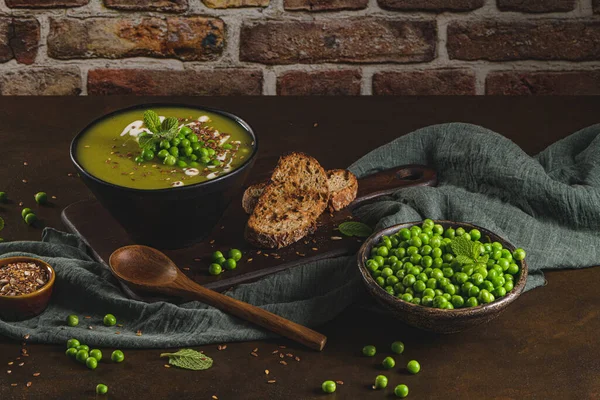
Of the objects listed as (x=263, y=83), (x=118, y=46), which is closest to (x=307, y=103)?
(x=263, y=83)

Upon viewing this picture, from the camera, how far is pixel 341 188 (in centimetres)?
193

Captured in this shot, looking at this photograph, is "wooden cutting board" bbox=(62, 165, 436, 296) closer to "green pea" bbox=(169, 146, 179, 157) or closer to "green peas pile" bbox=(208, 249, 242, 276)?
"green peas pile" bbox=(208, 249, 242, 276)

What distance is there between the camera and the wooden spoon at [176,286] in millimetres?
1544

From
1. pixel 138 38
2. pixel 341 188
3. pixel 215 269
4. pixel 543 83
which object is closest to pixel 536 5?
pixel 543 83

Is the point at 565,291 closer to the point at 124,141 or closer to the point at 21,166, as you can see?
the point at 124,141

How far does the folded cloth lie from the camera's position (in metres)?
1.59

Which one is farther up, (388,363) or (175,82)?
(175,82)

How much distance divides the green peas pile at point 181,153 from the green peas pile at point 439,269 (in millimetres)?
390

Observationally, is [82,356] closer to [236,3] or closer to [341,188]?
[341,188]

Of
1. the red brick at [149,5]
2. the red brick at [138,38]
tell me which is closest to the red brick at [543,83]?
the red brick at [138,38]

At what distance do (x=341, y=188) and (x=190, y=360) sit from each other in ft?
1.99

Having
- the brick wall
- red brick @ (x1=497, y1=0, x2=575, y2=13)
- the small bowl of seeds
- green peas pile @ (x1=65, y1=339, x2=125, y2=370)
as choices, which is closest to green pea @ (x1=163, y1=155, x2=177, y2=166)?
the small bowl of seeds

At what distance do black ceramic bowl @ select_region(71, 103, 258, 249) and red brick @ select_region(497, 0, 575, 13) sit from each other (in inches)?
47.6

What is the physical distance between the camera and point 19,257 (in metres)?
1.63
